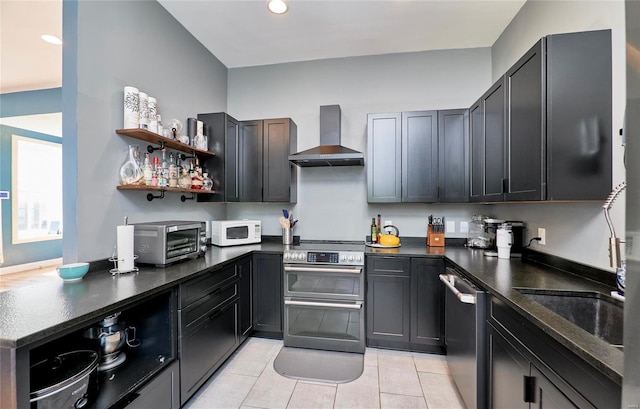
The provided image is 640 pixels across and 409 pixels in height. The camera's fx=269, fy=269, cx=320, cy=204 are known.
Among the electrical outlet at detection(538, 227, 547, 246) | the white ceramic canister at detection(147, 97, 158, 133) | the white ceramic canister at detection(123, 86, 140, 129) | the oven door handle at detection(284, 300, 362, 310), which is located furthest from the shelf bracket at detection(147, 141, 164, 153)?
the electrical outlet at detection(538, 227, 547, 246)

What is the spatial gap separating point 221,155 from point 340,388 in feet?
8.14

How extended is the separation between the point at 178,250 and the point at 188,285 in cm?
43

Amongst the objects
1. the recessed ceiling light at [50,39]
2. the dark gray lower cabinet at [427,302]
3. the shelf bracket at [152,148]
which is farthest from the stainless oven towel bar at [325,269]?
the recessed ceiling light at [50,39]

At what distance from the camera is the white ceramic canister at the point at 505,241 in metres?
2.21

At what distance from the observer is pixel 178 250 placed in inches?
82.8

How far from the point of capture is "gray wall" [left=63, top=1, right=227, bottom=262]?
1716mm

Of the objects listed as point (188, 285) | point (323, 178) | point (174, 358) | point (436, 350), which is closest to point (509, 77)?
point (323, 178)

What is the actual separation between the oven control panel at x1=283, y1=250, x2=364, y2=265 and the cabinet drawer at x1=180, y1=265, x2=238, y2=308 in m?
0.54

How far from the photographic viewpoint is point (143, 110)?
2.06 m

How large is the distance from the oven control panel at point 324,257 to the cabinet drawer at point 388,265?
4.9 inches

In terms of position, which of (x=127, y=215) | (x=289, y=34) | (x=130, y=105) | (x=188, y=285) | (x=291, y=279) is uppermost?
(x=289, y=34)

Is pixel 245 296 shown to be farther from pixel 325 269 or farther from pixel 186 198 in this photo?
pixel 186 198

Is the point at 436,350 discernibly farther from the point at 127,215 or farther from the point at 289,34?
the point at 289,34

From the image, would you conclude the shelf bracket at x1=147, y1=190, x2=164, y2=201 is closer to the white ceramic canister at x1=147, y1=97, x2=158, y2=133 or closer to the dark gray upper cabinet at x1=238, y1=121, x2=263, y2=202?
the white ceramic canister at x1=147, y1=97, x2=158, y2=133
